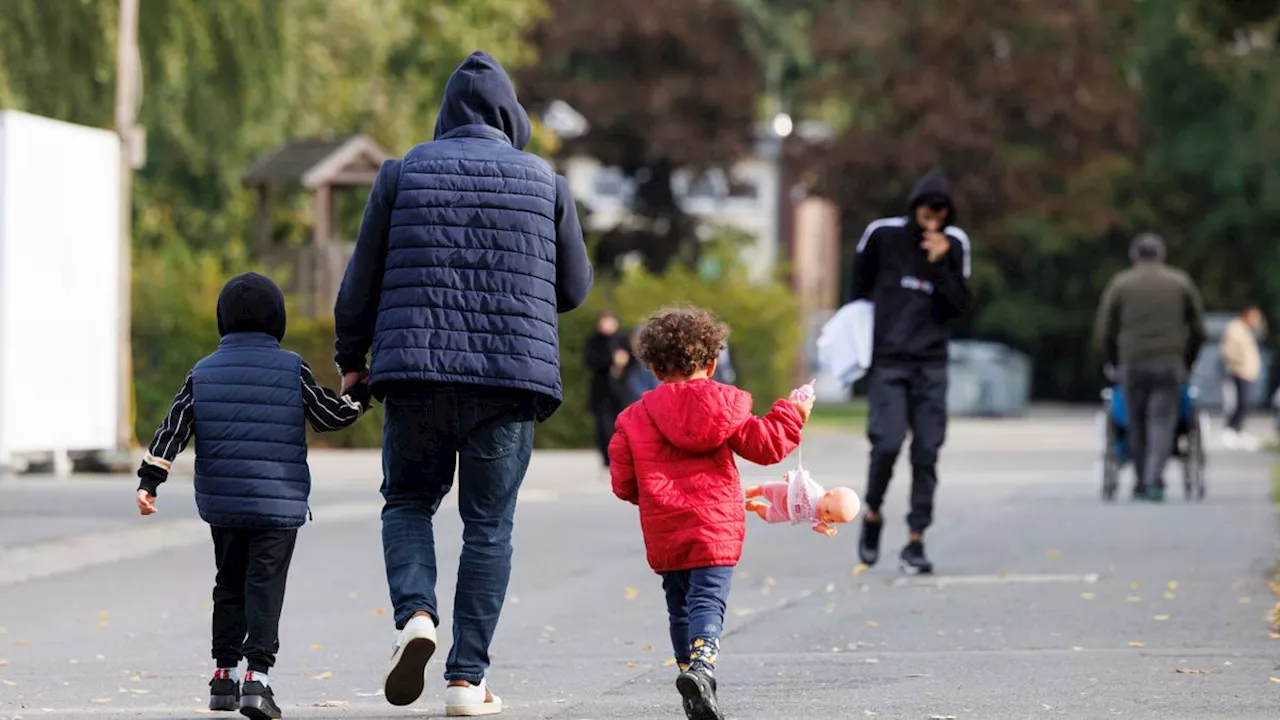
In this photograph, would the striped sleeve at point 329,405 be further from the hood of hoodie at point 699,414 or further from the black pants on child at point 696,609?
the black pants on child at point 696,609

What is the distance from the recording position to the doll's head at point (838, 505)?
24.4 feet

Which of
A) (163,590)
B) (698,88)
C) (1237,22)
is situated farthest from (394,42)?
(163,590)

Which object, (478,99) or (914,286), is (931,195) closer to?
(914,286)

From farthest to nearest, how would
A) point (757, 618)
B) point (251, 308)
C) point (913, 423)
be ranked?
point (913, 423)
point (757, 618)
point (251, 308)

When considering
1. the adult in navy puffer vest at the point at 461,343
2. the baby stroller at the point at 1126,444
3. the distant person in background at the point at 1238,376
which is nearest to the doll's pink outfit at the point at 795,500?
the adult in navy puffer vest at the point at 461,343

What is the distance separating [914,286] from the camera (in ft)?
40.2

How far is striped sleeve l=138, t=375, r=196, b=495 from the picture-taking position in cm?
744

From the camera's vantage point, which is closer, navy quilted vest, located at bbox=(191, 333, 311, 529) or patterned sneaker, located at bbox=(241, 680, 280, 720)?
patterned sneaker, located at bbox=(241, 680, 280, 720)

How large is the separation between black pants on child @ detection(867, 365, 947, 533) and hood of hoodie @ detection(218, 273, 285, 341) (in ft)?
17.1

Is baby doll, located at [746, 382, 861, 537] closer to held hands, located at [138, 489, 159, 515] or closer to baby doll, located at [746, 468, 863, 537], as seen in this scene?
baby doll, located at [746, 468, 863, 537]

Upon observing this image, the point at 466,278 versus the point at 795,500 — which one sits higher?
the point at 466,278

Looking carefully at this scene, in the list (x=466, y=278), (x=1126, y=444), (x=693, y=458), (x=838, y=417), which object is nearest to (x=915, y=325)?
(x=693, y=458)

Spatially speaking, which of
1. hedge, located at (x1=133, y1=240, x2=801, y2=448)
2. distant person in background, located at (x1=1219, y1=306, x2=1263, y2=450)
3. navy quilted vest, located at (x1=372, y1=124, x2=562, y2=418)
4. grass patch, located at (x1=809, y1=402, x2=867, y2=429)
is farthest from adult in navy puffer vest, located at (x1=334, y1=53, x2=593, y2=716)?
grass patch, located at (x1=809, y1=402, x2=867, y2=429)

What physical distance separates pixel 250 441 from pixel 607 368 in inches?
637
